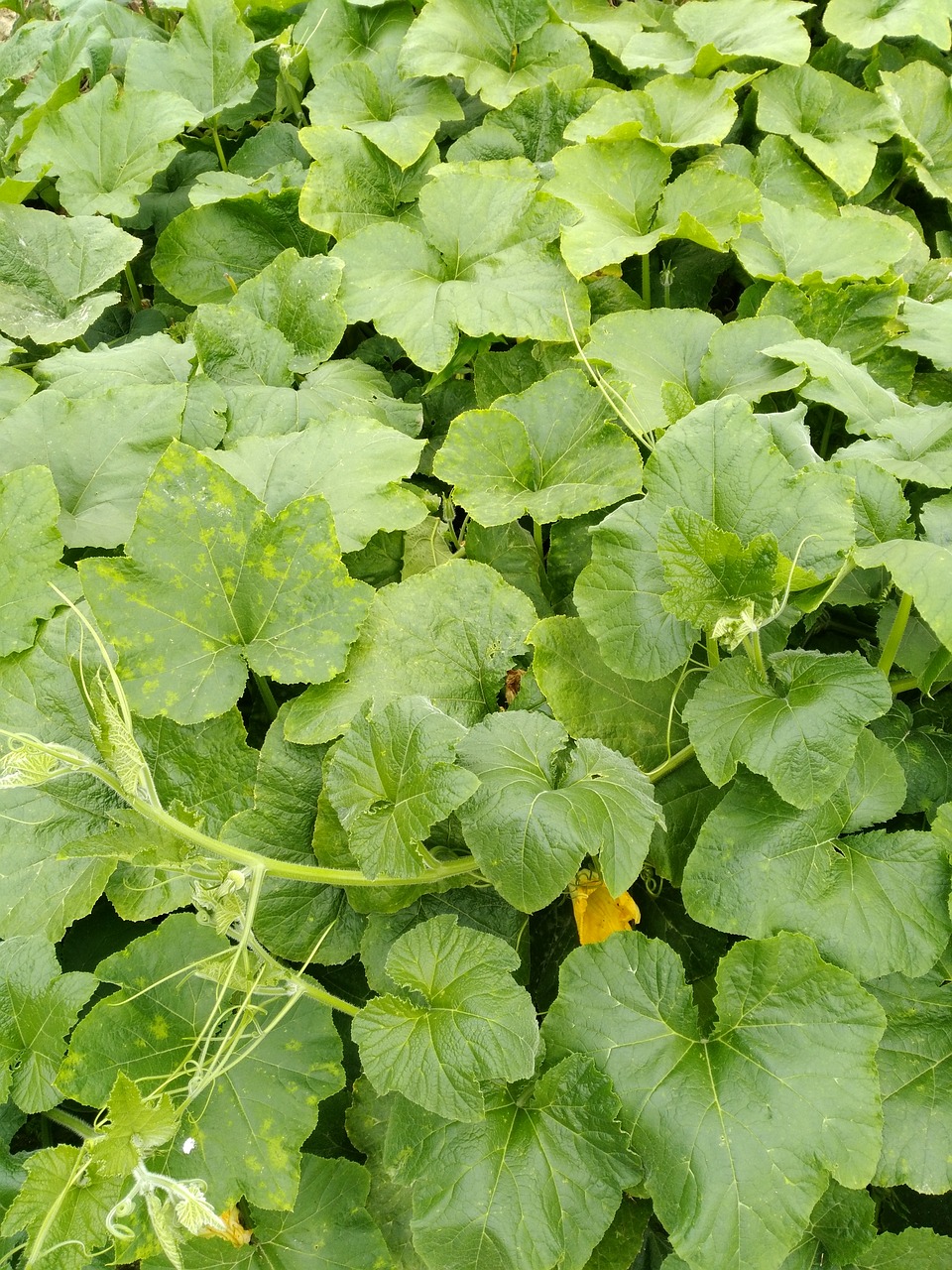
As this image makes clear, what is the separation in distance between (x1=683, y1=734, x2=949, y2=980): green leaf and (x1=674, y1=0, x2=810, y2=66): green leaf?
224 cm

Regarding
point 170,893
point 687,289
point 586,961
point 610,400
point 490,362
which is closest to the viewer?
Result: point 586,961

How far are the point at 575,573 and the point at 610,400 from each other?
1.37ft

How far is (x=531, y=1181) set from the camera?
1702 mm

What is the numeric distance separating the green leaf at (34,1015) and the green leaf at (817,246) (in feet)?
7.74

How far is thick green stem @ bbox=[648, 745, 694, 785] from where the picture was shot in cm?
205

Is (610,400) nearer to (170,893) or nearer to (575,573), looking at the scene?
(575,573)

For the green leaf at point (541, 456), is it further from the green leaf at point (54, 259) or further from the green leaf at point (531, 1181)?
the green leaf at point (54, 259)

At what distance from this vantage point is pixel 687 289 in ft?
9.71

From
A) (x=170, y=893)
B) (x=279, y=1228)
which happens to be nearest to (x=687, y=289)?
(x=170, y=893)

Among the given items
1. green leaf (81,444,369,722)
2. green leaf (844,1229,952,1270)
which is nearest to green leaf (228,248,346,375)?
green leaf (81,444,369,722)

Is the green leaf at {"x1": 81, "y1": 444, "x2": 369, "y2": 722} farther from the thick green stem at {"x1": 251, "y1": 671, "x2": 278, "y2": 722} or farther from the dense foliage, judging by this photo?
the thick green stem at {"x1": 251, "y1": 671, "x2": 278, "y2": 722}

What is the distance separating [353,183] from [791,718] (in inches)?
85.5

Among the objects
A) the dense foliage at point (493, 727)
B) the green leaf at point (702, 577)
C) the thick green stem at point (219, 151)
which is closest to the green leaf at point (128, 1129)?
the dense foliage at point (493, 727)

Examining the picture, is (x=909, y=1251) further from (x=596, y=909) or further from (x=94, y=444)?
(x=94, y=444)
